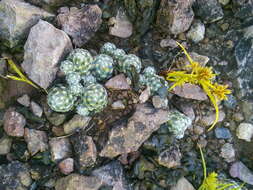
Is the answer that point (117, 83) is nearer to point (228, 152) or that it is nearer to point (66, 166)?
point (66, 166)

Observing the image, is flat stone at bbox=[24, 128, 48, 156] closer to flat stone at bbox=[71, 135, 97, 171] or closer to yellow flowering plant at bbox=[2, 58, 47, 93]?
flat stone at bbox=[71, 135, 97, 171]

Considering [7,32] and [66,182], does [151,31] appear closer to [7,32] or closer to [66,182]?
[7,32]

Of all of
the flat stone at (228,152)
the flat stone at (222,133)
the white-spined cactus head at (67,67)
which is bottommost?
the flat stone at (228,152)

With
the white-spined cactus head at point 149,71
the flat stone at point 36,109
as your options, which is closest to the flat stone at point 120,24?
the white-spined cactus head at point 149,71

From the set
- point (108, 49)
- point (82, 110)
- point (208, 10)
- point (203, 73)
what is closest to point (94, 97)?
point (82, 110)

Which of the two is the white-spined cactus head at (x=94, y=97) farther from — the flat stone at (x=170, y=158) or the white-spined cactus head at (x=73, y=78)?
the flat stone at (x=170, y=158)

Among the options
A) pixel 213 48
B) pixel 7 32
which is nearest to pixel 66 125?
pixel 7 32
